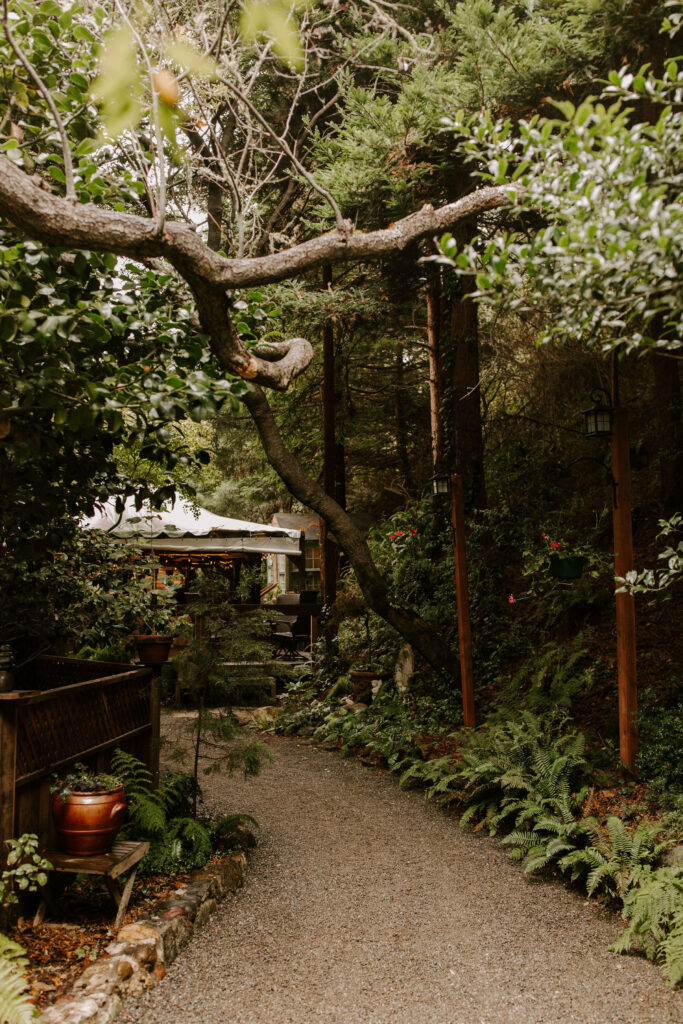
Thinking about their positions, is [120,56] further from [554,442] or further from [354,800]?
[554,442]

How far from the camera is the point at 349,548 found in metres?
8.01

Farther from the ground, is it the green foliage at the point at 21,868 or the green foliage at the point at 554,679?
the green foliage at the point at 554,679

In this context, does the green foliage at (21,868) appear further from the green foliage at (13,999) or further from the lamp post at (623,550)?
the lamp post at (623,550)

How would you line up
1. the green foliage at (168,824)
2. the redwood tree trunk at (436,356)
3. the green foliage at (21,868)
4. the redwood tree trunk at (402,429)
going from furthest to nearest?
1. the redwood tree trunk at (402,429)
2. the redwood tree trunk at (436,356)
3. the green foliage at (168,824)
4. the green foliage at (21,868)

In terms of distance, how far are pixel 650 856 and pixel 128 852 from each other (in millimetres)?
2931

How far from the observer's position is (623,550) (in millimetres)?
5199

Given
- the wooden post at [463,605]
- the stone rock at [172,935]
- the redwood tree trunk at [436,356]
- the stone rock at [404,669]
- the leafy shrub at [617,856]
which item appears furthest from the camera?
the redwood tree trunk at [436,356]

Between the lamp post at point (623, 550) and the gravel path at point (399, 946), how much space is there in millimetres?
1254

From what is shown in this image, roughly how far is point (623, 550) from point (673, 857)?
2.00 m

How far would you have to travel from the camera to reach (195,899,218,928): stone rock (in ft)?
13.2

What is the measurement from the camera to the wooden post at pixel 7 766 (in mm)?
3396

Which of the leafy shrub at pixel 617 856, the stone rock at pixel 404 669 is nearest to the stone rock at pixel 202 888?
the leafy shrub at pixel 617 856

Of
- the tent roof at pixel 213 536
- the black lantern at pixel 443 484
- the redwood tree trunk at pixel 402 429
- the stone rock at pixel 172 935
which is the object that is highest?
the redwood tree trunk at pixel 402 429

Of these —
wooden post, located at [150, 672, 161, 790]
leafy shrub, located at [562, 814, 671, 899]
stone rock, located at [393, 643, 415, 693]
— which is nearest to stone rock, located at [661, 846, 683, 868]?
leafy shrub, located at [562, 814, 671, 899]
